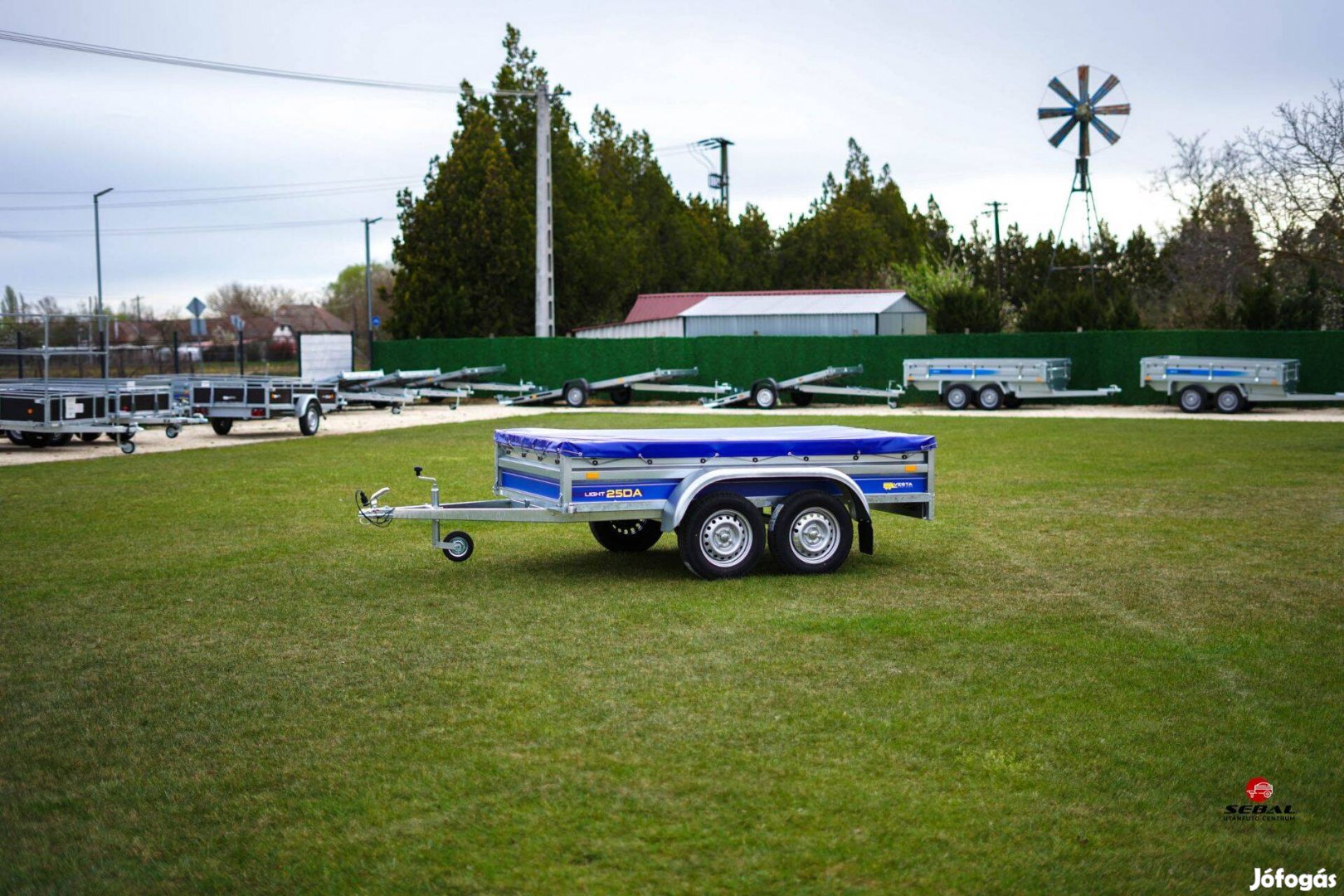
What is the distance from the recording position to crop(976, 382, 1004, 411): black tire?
Answer: 1478 inches

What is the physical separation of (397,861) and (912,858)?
1986 mm

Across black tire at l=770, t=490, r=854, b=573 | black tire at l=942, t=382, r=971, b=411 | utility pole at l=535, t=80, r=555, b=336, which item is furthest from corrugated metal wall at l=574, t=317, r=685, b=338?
black tire at l=770, t=490, r=854, b=573

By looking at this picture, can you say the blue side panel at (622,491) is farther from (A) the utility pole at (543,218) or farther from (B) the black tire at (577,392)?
(A) the utility pole at (543,218)

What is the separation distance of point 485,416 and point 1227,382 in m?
19.8

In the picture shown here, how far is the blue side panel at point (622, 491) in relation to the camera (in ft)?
34.5

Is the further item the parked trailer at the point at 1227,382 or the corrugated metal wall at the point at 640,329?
the corrugated metal wall at the point at 640,329

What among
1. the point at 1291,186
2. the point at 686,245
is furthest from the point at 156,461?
the point at 686,245

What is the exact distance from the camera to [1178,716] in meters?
6.98

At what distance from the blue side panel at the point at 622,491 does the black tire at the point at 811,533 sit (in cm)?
95

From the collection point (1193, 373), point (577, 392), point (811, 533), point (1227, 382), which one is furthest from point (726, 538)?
point (577, 392)

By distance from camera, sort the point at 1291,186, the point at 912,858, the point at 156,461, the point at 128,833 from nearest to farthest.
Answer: the point at 912,858 → the point at 128,833 → the point at 156,461 → the point at 1291,186

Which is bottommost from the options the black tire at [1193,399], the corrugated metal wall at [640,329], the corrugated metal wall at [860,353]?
the black tire at [1193,399]

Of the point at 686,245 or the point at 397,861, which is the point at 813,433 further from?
the point at 686,245

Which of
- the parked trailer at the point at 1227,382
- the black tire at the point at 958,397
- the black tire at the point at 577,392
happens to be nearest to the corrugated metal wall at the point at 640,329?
the black tire at the point at 577,392
